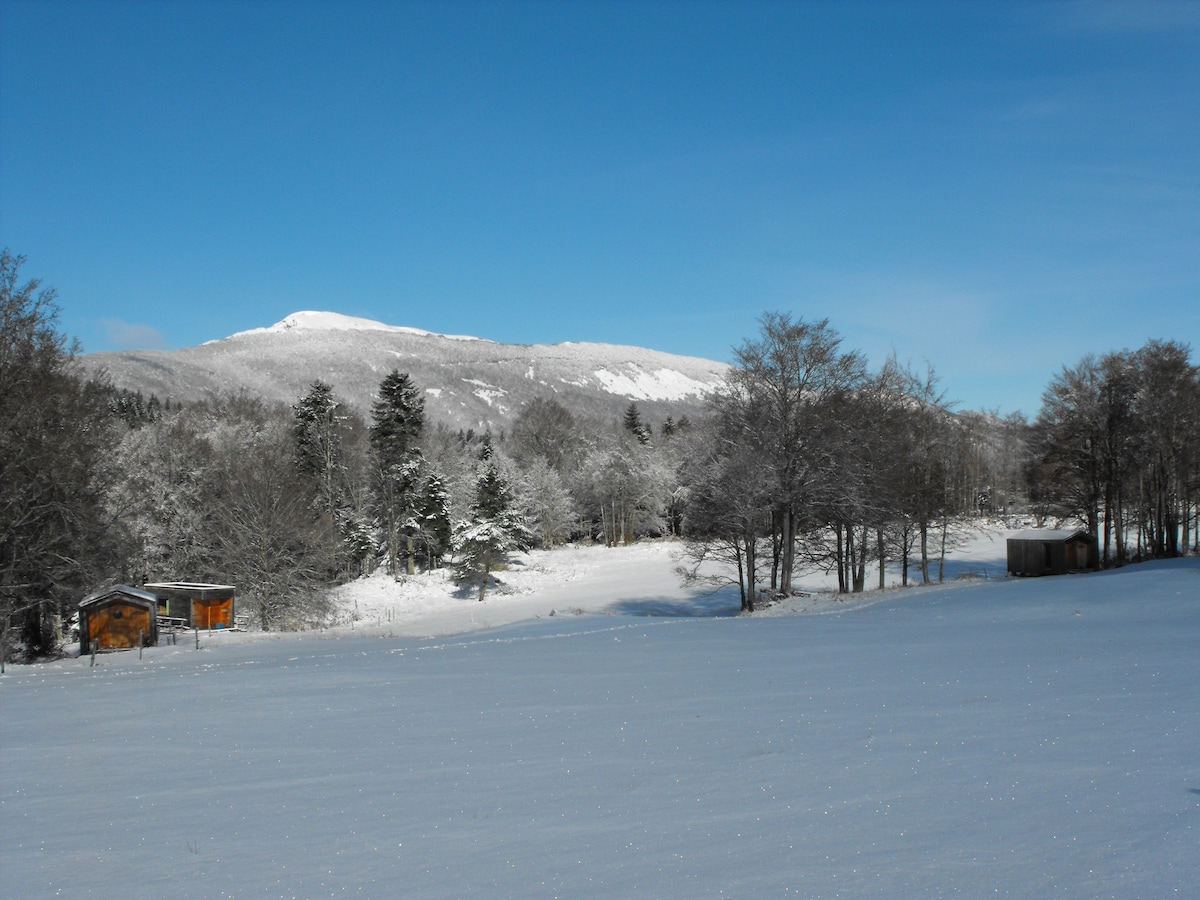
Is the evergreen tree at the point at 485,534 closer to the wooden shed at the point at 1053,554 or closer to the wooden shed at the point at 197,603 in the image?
the wooden shed at the point at 197,603

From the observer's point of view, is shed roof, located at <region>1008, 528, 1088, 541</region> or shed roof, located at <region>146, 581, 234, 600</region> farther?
shed roof, located at <region>1008, 528, 1088, 541</region>

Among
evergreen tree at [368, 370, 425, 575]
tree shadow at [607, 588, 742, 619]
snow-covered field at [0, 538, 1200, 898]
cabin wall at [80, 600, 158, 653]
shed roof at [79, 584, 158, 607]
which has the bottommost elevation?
tree shadow at [607, 588, 742, 619]

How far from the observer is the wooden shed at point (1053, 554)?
38.7 metres

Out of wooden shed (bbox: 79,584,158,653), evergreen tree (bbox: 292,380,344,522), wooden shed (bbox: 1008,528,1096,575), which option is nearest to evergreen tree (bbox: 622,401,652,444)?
evergreen tree (bbox: 292,380,344,522)

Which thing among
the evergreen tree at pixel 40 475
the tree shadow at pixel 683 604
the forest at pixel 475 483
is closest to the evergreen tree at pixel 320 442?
the forest at pixel 475 483

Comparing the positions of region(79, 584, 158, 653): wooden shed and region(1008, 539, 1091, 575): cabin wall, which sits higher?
region(1008, 539, 1091, 575): cabin wall

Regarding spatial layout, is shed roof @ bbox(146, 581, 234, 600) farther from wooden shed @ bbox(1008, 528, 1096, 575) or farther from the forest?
wooden shed @ bbox(1008, 528, 1096, 575)

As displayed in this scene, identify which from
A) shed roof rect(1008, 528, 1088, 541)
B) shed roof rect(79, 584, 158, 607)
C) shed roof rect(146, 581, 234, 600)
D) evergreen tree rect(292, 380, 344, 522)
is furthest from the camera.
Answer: evergreen tree rect(292, 380, 344, 522)

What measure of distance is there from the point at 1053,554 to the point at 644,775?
127 ft

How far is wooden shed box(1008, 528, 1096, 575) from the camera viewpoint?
38.7 meters

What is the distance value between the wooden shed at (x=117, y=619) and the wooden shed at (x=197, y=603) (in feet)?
26.4

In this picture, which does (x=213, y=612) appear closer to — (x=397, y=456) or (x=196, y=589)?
(x=196, y=589)

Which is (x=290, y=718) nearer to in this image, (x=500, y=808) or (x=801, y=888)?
(x=500, y=808)

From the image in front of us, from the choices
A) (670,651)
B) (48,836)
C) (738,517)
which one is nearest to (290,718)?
(48,836)
